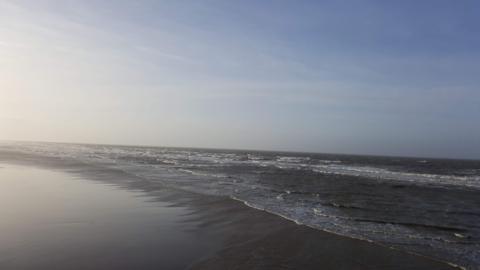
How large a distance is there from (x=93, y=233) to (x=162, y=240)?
1.61 metres

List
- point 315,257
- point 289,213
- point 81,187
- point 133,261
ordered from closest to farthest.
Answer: point 133,261
point 315,257
point 289,213
point 81,187

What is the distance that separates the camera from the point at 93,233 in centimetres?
945

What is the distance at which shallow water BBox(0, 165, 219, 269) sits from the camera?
24.4 ft

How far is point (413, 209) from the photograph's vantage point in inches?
651

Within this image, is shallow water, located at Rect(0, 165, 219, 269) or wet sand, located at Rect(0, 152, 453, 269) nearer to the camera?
shallow water, located at Rect(0, 165, 219, 269)

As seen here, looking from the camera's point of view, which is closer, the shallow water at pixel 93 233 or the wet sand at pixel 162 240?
the shallow water at pixel 93 233

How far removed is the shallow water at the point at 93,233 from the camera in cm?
743

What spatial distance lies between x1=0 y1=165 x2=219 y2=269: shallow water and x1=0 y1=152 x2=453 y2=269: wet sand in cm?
2

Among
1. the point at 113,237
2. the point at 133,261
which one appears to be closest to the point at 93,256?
the point at 133,261

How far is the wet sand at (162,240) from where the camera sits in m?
7.68

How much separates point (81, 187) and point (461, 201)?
17.2m

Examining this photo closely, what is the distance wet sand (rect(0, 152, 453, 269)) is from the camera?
7.68 metres

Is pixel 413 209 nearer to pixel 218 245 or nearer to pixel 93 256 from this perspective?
pixel 218 245

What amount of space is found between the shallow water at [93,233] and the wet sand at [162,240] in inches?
0.7
